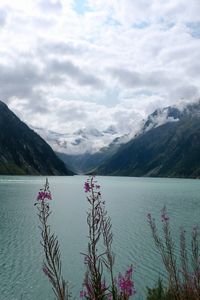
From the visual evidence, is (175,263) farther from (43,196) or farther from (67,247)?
(67,247)

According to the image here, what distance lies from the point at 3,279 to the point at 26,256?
10736mm

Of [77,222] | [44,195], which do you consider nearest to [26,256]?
[77,222]

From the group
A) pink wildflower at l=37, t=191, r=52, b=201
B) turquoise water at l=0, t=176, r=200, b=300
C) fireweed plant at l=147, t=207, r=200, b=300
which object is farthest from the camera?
turquoise water at l=0, t=176, r=200, b=300

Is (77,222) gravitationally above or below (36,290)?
above

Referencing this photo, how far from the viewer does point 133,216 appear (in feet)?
330

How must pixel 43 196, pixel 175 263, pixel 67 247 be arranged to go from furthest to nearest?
pixel 67 247 → pixel 175 263 → pixel 43 196

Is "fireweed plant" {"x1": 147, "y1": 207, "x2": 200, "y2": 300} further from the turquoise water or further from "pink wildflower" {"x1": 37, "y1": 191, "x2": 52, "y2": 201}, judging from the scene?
the turquoise water

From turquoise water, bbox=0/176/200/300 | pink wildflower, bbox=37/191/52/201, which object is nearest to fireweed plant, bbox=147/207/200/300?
pink wildflower, bbox=37/191/52/201

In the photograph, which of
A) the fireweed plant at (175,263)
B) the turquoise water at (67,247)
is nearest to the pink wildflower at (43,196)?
the fireweed plant at (175,263)

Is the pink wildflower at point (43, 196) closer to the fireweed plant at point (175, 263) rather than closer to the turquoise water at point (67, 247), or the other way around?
the fireweed plant at point (175, 263)

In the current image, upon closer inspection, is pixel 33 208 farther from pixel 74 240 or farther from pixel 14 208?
pixel 74 240

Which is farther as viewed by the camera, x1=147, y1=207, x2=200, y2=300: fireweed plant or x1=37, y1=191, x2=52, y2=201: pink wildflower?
x1=147, y1=207, x2=200, y2=300: fireweed plant

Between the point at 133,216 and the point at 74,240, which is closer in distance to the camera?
the point at 74,240

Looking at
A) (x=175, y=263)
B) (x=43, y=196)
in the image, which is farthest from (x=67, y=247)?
(x=43, y=196)
